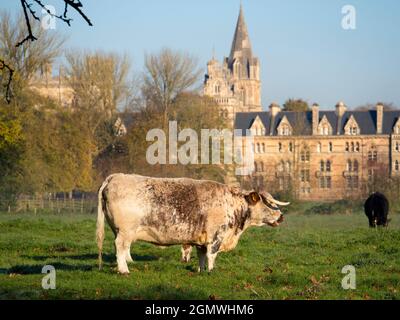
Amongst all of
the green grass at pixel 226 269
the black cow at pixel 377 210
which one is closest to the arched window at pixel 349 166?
the black cow at pixel 377 210

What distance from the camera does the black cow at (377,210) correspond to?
28.6 meters

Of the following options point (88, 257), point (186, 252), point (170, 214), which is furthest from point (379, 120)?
point (170, 214)

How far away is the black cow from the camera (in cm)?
2861

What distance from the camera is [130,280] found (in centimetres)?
1330

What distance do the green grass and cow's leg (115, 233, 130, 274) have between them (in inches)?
8.9

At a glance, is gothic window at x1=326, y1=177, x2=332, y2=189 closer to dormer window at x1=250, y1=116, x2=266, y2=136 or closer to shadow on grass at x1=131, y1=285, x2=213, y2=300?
dormer window at x1=250, y1=116, x2=266, y2=136

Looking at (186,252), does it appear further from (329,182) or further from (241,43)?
(241,43)

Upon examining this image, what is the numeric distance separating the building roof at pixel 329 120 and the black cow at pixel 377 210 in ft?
268

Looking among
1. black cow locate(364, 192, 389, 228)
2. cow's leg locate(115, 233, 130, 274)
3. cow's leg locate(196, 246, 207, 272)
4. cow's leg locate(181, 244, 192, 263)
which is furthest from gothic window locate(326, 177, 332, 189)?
cow's leg locate(115, 233, 130, 274)

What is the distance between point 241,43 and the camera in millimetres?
161000

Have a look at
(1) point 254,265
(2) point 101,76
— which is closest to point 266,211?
(1) point 254,265

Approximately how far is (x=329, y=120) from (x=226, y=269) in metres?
101

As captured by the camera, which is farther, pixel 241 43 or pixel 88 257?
pixel 241 43

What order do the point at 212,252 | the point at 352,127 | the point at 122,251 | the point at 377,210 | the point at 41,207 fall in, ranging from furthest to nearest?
the point at 352,127 → the point at 41,207 → the point at 377,210 → the point at 212,252 → the point at 122,251
